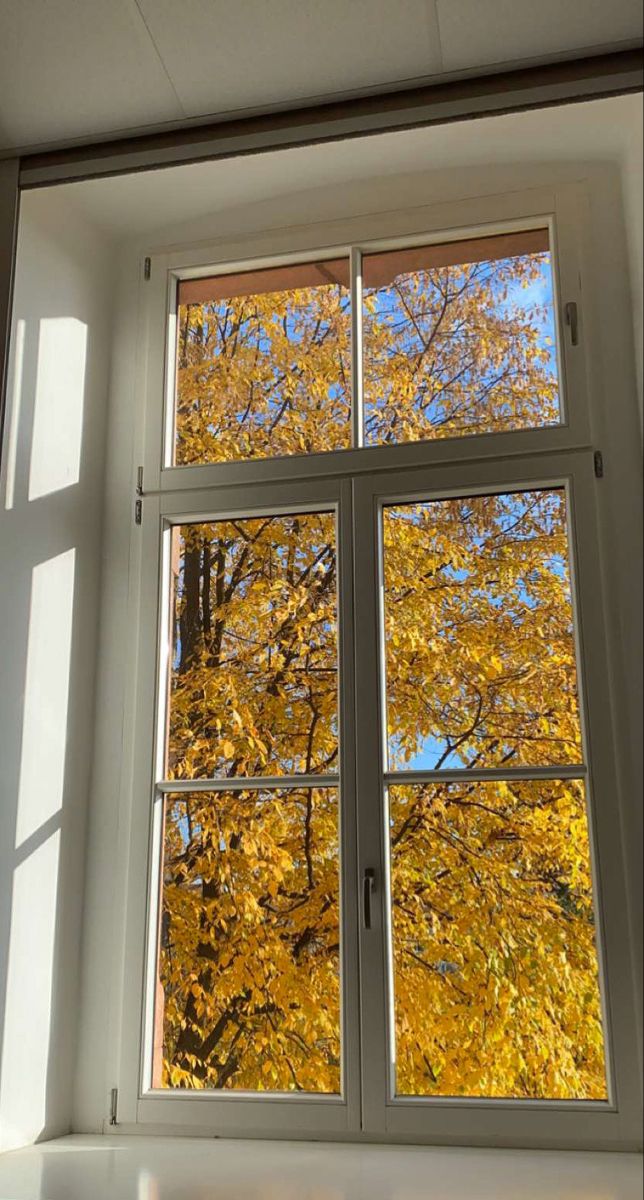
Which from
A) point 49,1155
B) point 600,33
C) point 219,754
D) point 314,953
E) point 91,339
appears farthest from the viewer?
point 91,339

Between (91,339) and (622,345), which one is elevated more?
(91,339)

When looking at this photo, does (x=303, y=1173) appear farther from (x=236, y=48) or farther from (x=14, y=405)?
(x=236, y=48)

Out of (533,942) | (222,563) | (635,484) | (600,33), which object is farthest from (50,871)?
(600,33)

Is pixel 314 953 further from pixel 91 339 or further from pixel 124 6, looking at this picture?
pixel 124 6

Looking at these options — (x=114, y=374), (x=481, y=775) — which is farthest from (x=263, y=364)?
(x=481, y=775)

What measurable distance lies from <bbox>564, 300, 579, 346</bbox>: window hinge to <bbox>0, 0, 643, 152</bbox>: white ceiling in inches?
27.2

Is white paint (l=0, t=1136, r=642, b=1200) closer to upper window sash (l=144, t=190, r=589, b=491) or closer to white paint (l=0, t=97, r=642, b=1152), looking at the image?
white paint (l=0, t=97, r=642, b=1152)

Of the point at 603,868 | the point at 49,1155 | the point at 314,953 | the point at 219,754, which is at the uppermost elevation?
the point at 219,754

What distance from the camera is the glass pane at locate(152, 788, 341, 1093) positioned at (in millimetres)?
2371

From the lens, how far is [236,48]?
6.46 feet

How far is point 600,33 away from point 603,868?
4.84 feet

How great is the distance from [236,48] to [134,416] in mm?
991

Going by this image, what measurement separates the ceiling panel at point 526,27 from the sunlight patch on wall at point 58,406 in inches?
43.3

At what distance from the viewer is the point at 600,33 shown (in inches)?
Answer: 72.6
